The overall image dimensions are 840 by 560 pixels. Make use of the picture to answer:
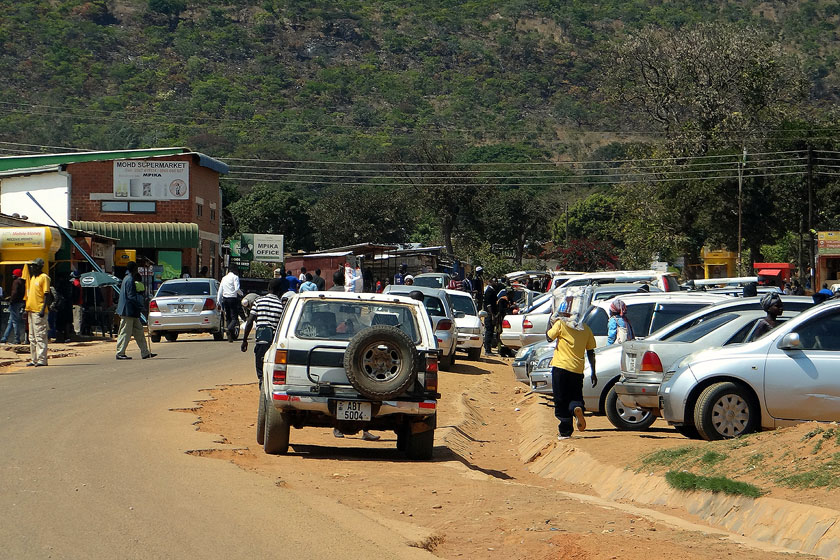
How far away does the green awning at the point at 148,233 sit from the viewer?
157 ft

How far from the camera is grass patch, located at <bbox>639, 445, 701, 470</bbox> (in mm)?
11438

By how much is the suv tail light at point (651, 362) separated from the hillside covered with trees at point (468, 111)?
41.4 meters

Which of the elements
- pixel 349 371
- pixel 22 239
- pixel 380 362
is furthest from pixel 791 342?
pixel 22 239

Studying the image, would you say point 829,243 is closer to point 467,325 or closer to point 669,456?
point 467,325

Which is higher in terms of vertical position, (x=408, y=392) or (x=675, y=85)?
(x=675, y=85)

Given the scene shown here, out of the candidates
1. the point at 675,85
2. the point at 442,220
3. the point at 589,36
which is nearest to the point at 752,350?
the point at 675,85

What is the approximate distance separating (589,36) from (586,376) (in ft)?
504

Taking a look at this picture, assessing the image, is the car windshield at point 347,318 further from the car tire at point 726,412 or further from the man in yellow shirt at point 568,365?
the car tire at point 726,412

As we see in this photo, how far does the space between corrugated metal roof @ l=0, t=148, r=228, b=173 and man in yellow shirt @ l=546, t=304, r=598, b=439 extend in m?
40.4

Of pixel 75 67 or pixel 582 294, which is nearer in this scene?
pixel 582 294

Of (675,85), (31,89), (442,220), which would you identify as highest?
(31,89)

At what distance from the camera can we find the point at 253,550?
7.23 metres

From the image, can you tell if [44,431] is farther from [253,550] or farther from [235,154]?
[235,154]

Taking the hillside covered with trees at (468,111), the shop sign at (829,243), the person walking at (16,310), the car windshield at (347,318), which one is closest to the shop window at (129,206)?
the hillside covered with trees at (468,111)
